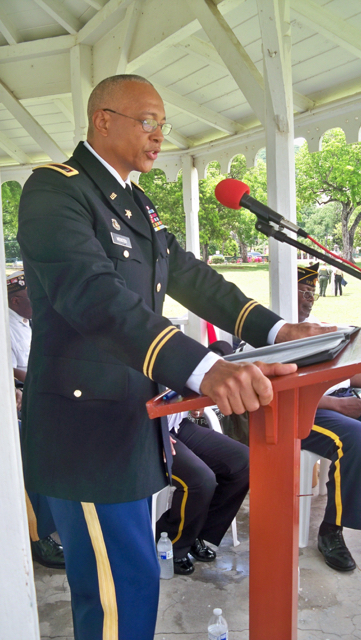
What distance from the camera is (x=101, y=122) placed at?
1.65m

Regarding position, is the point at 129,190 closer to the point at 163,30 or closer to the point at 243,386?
the point at 243,386

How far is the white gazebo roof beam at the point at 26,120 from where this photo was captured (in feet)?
15.0

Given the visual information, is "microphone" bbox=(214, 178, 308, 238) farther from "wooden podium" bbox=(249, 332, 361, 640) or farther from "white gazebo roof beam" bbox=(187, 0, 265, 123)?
"white gazebo roof beam" bbox=(187, 0, 265, 123)

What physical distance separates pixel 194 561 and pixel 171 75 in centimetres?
408

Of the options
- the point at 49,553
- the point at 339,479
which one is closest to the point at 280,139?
the point at 339,479

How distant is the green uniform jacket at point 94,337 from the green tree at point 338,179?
2320 cm

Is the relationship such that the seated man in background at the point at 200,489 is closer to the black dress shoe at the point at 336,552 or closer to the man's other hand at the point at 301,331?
the black dress shoe at the point at 336,552

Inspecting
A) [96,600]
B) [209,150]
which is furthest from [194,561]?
[209,150]

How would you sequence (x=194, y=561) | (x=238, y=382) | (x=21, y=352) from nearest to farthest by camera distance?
(x=238, y=382)
(x=194, y=561)
(x=21, y=352)

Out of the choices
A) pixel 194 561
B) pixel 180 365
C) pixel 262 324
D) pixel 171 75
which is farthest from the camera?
pixel 171 75

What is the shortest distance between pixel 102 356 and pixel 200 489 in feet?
4.94


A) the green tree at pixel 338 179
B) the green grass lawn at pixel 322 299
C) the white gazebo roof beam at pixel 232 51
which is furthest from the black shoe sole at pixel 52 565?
the green tree at pixel 338 179

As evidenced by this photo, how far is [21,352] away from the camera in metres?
3.55

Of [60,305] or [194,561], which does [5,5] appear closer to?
[60,305]
